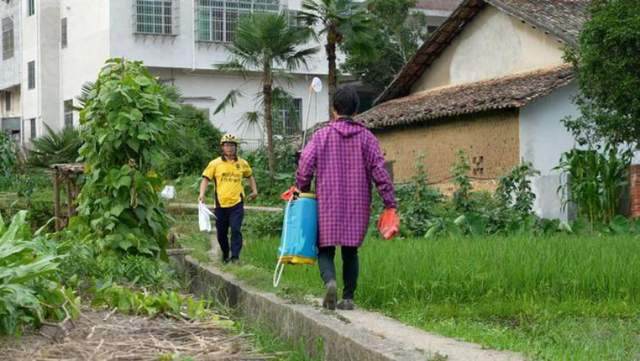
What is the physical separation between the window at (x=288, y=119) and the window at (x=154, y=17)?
507cm

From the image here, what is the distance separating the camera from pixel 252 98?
1604 inches

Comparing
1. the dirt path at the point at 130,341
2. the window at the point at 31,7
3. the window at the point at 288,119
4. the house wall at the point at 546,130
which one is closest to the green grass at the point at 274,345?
the dirt path at the point at 130,341

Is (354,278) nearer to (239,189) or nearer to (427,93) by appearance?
(239,189)

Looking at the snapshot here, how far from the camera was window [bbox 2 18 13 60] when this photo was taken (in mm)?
46875

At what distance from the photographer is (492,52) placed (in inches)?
1150

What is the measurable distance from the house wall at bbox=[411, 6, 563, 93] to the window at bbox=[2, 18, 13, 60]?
2284 cm

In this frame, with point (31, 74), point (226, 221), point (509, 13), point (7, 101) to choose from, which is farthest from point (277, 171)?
point (7, 101)

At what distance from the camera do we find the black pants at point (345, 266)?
8.12m

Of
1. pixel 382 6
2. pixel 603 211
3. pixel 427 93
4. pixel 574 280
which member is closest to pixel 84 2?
pixel 382 6

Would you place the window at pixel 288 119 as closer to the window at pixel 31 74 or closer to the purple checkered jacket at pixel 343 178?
the window at pixel 31 74

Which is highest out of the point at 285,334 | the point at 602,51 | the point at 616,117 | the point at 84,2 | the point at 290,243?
the point at 84,2

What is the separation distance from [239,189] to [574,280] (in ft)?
15.8

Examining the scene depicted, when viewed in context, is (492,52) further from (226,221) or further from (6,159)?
(226,221)

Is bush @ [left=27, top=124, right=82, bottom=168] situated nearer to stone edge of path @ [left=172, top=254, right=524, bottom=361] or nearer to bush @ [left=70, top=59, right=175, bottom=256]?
bush @ [left=70, top=59, right=175, bottom=256]
